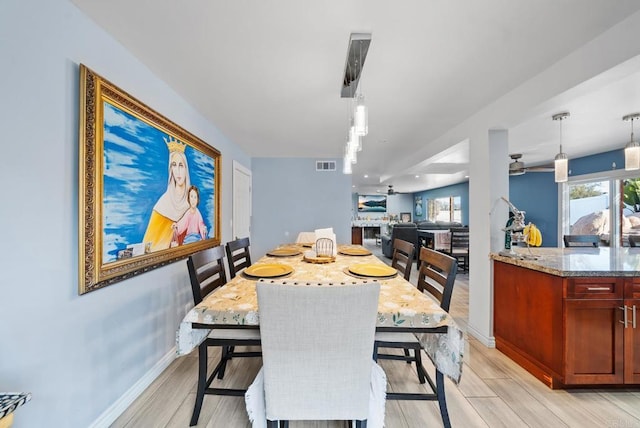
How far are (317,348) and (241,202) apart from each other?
3.52 m

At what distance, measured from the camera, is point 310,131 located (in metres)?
3.34

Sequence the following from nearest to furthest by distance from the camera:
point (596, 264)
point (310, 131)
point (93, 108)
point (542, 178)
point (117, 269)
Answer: point (93, 108)
point (117, 269)
point (596, 264)
point (310, 131)
point (542, 178)

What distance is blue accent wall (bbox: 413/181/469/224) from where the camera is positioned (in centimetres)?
854

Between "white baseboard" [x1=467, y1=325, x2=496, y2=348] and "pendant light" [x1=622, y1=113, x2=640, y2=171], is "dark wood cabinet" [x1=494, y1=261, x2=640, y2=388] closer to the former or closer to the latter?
"white baseboard" [x1=467, y1=325, x2=496, y2=348]

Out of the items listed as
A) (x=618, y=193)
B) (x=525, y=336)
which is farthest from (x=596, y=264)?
(x=618, y=193)

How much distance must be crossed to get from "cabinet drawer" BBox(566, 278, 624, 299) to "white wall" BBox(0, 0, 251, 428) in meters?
2.98

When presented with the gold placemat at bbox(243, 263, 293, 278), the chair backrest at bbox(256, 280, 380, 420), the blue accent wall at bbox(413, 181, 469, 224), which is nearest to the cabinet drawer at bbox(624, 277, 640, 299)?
the chair backrest at bbox(256, 280, 380, 420)

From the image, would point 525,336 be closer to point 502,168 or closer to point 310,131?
point 502,168

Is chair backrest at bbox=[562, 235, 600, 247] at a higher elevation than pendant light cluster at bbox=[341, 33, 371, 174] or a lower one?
lower

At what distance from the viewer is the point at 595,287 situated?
175 centimetres

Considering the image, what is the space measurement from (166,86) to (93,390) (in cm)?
215

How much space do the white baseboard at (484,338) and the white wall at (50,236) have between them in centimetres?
294

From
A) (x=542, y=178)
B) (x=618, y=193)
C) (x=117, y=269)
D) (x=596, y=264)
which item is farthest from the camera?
(x=542, y=178)

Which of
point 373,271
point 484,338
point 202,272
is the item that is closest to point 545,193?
point 484,338
